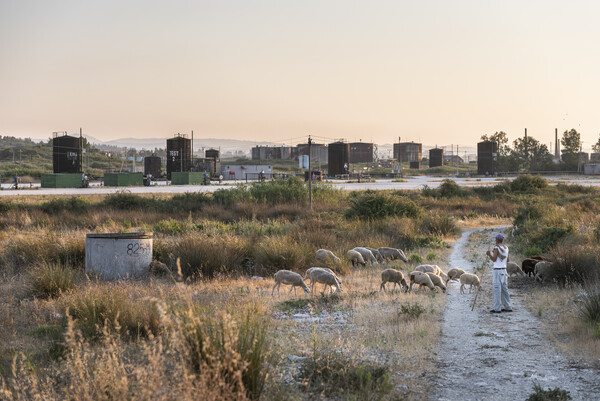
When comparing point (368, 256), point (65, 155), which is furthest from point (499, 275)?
point (65, 155)

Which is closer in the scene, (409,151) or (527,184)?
(527,184)

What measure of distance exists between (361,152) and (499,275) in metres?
142

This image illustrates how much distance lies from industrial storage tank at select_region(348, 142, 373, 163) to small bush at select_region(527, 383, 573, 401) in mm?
145304

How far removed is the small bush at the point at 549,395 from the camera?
6.98 meters

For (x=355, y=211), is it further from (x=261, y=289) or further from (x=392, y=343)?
(x=392, y=343)

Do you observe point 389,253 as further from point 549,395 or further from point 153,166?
point 153,166

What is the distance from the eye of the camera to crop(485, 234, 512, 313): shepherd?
11.6 meters

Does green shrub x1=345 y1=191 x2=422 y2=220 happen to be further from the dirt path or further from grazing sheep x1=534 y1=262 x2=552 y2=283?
the dirt path

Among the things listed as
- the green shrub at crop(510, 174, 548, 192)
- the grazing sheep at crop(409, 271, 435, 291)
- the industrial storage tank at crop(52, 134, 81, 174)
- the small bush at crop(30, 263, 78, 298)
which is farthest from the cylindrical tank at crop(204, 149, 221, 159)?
the grazing sheep at crop(409, 271, 435, 291)

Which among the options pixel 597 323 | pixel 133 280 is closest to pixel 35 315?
pixel 133 280

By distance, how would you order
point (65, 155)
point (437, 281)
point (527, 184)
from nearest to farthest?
point (437, 281) < point (527, 184) < point (65, 155)

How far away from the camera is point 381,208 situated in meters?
29.1

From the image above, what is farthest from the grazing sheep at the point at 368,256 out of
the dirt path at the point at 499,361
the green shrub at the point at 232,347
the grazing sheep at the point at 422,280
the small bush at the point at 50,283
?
the green shrub at the point at 232,347

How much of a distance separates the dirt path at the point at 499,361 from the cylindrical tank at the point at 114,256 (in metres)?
7.84
